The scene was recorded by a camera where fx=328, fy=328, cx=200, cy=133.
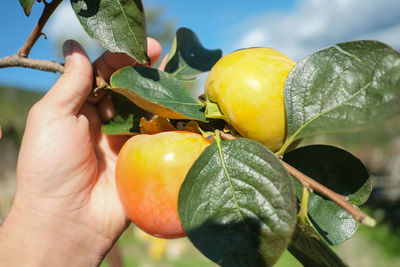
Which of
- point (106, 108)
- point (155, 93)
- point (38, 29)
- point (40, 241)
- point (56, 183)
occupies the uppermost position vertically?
point (38, 29)

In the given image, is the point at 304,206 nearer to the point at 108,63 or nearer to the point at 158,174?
the point at 158,174

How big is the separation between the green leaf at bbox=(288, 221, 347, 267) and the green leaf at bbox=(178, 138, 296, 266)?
68 mm

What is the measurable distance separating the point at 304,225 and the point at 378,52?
1.21 ft

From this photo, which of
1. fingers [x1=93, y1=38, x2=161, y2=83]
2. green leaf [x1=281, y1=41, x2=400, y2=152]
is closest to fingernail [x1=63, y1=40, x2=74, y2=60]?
fingers [x1=93, y1=38, x2=161, y2=83]

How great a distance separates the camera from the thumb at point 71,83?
0.97 metres

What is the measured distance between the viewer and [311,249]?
653 mm

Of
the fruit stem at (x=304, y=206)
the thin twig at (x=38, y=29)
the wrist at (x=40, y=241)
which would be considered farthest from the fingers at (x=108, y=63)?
the fruit stem at (x=304, y=206)

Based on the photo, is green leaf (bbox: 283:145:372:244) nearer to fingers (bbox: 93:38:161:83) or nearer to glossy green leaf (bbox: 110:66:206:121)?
glossy green leaf (bbox: 110:66:206:121)

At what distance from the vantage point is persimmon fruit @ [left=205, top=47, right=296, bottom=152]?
727 mm

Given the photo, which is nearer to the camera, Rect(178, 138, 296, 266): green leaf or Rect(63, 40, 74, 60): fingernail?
Rect(178, 138, 296, 266): green leaf

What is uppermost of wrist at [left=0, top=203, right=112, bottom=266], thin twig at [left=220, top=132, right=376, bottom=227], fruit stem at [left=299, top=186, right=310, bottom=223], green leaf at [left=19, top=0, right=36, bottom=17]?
green leaf at [left=19, top=0, right=36, bottom=17]

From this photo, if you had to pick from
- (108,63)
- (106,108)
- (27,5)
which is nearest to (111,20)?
(27,5)

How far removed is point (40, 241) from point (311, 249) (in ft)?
2.58

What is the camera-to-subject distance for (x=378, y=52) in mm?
640
